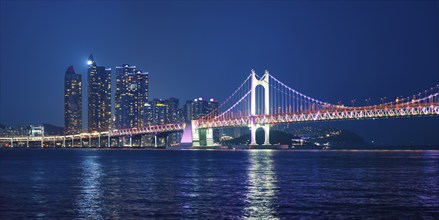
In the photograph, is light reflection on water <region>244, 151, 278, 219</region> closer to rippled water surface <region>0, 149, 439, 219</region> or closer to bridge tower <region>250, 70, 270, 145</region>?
rippled water surface <region>0, 149, 439, 219</region>

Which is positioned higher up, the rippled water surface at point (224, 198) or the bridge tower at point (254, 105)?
the bridge tower at point (254, 105)

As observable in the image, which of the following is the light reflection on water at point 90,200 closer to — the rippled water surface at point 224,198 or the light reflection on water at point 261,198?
the rippled water surface at point 224,198

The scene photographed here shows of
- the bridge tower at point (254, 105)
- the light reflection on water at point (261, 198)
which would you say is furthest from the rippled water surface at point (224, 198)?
the bridge tower at point (254, 105)

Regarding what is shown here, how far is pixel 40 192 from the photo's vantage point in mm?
29094

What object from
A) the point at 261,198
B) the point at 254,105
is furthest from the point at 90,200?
the point at 254,105

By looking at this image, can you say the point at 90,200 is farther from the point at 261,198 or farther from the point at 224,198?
the point at 261,198

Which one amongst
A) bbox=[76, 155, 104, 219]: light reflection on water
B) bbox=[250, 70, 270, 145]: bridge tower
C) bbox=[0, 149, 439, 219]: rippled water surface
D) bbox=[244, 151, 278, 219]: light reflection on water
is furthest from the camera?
bbox=[250, 70, 270, 145]: bridge tower

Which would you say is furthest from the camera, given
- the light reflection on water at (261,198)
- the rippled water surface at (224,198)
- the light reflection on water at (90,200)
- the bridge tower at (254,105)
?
the bridge tower at (254,105)

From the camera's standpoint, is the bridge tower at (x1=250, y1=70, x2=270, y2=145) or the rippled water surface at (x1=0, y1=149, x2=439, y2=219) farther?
the bridge tower at (x1=250, y1=70, x2=270, y2=145)

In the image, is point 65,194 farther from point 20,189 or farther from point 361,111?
point 361,111

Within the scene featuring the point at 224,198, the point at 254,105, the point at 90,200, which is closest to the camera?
the point at 90,200

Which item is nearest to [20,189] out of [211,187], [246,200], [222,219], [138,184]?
[138,184]

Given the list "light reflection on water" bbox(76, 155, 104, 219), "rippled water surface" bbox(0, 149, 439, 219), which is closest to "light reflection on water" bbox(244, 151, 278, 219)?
"rippled water surface" bbox(0, 149, 439, 219)

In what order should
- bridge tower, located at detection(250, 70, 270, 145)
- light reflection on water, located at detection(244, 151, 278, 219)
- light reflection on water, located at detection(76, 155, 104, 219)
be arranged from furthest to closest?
bridge tower, located at detection(250, 70, 270, 145), light reflection on water, located at detection(76, 155, 104, 219), light reflection on water, located at detection(244, 151, 278, 219)
